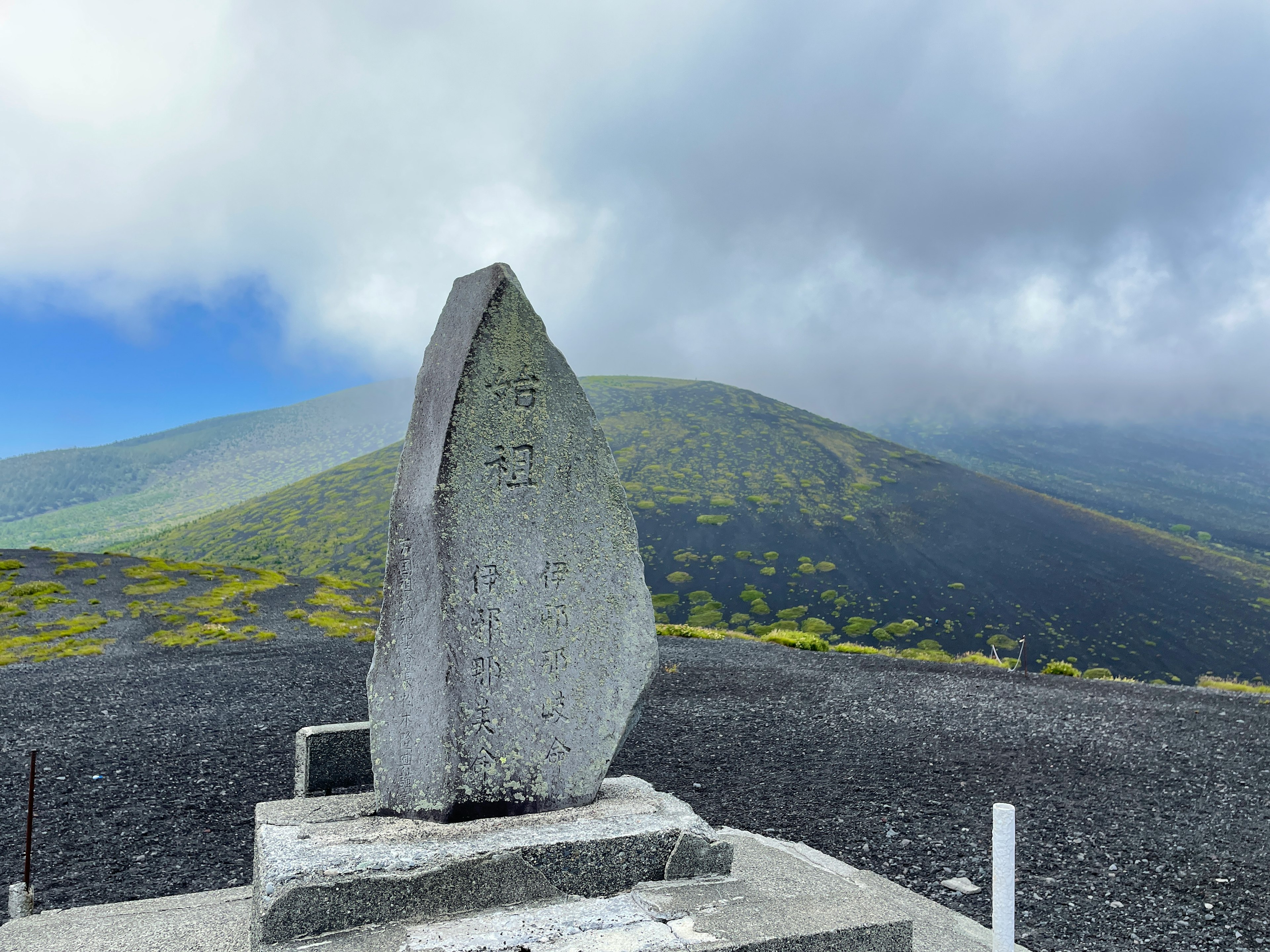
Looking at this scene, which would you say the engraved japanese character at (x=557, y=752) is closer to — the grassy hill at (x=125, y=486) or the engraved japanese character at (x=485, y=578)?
the engraved japanese character at (x=485, y=578)

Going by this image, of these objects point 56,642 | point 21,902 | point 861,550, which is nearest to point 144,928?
point 21,902

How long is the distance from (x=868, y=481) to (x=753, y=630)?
48962 mm

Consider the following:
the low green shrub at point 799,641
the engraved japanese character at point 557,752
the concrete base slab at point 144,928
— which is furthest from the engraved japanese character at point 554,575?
the low green shrub at point 799,641

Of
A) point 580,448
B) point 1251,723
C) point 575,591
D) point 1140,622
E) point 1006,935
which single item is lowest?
point 1140,622

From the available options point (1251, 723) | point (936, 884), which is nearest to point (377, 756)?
point (936, 884)

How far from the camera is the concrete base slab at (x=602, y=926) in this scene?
10.2ft

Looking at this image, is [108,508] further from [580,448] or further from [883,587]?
[580,448]

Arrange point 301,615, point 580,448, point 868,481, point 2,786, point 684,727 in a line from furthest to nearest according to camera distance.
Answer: point 868,481 < point 301,615 < point 684,727 < point 2,786 < point 580,448

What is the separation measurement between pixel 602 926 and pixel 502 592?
1.88 metres

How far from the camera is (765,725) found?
1103 centimetres

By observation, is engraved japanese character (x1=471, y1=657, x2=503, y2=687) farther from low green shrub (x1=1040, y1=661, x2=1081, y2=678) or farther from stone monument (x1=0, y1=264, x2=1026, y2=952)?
low green shrub (x1=1040, y1=661, x2=1081, y2=678)

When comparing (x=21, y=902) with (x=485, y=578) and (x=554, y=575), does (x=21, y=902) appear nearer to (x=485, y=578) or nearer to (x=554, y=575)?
(x=485, y=578)

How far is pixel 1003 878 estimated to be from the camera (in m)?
2.96

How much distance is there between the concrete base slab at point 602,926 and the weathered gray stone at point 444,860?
81 millimetres
